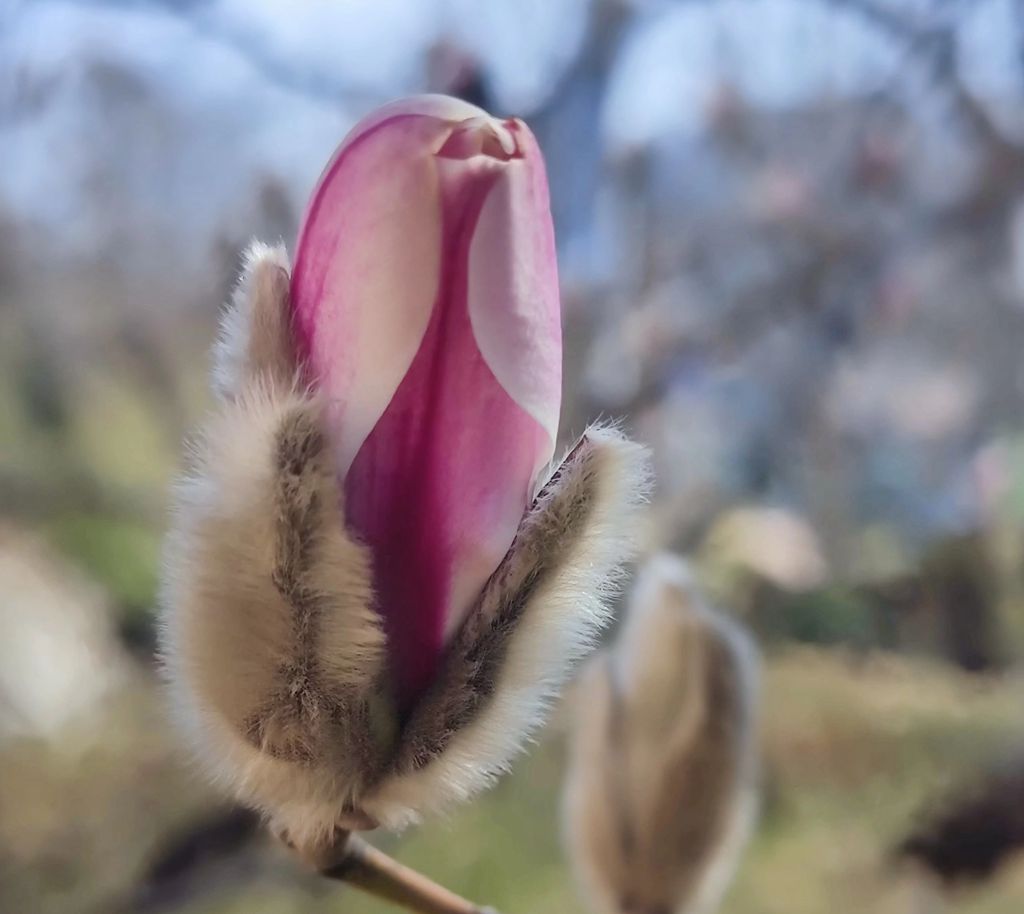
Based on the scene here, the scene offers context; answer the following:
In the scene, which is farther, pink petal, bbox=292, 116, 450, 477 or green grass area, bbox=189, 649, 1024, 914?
green grass area, bbox=189, 649, 1024, 914

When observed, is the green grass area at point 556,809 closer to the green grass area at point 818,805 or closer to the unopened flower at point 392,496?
the green grass area at point 818,805

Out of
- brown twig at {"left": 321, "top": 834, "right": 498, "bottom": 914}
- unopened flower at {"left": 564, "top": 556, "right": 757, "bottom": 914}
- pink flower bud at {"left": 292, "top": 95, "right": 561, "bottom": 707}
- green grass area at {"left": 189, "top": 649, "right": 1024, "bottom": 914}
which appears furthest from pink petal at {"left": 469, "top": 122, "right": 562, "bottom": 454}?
green grass area at {"left": 189, "top": 649, "right": 1024, "bottom": 914}

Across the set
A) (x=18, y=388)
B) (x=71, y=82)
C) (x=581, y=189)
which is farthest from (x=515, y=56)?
(x=18, y=388)

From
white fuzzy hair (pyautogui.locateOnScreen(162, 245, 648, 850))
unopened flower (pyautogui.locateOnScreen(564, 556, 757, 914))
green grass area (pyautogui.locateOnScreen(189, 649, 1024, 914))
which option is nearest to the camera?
white fuzzy hair (pyautogui.locateOnScreen(162, 245, 648, 850))

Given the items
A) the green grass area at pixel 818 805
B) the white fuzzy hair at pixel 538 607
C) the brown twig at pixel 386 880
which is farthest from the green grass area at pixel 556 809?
the white fuzzy hair at pixel 538 607

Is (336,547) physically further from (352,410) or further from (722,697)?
(722,697)

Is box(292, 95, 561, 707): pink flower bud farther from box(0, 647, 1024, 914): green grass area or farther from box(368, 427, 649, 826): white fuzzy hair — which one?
box(0, 647, 1024, 914): green grass area
